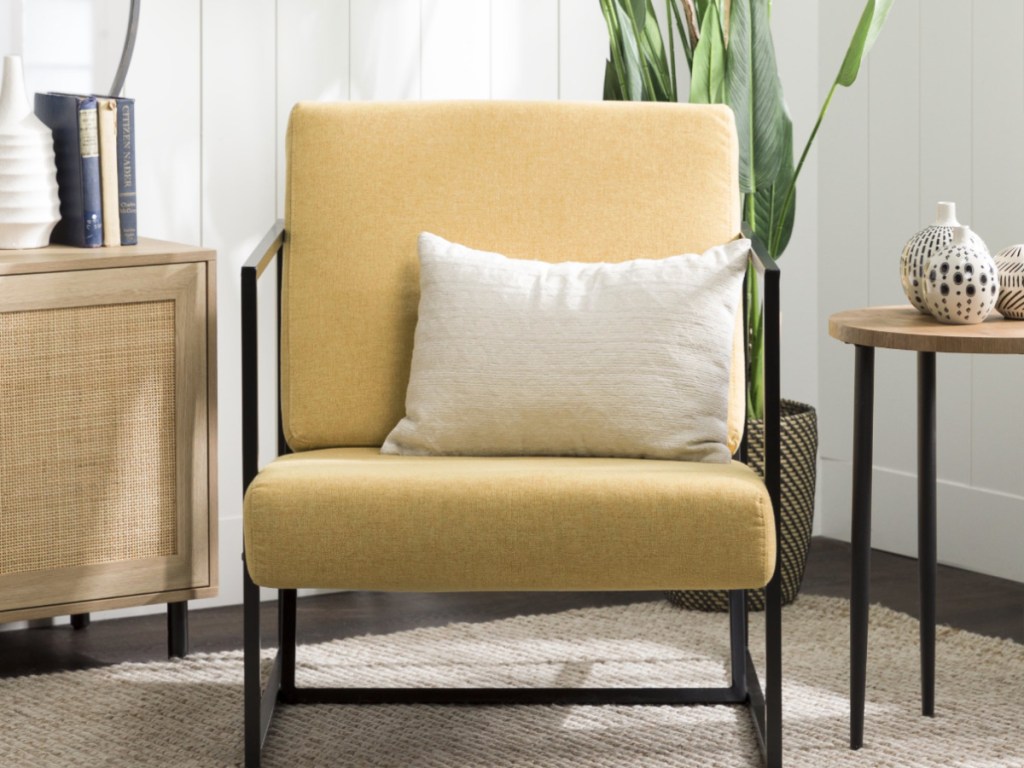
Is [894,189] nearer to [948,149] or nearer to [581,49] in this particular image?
[948,149]

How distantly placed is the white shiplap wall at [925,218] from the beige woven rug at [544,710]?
1.64 feet

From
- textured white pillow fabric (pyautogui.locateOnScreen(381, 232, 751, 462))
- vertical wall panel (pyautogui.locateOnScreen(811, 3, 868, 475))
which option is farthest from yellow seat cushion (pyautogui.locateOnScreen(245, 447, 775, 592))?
vertical wall panel (pyautogui.locateOnScreen(811, 3, 868, 475))

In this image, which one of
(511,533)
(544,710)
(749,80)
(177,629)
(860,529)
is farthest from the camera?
(749,80)

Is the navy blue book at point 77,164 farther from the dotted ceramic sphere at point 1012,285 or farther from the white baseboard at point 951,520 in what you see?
the white baseboard at point 951,520

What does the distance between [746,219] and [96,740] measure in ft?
4.68

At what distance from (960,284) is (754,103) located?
78 centimetres

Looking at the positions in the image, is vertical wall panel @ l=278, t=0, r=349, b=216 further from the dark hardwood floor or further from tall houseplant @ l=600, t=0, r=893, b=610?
the dark hardwood floor

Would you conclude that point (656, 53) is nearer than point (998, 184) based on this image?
Yes

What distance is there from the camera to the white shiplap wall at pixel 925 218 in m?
2.74

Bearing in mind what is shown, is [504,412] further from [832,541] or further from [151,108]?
[832,541]

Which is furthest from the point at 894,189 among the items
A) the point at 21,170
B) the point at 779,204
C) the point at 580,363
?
the point at 21,170

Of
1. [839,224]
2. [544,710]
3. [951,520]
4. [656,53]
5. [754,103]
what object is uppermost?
[656,53]

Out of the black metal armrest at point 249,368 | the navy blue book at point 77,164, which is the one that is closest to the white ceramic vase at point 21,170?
the navy blue book at point 77,164

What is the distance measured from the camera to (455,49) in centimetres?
278
